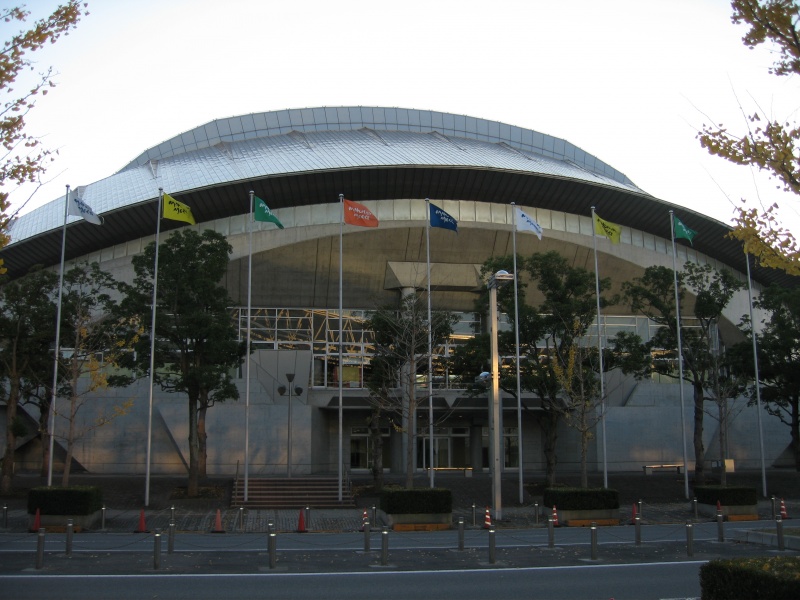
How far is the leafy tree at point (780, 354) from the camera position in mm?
40594

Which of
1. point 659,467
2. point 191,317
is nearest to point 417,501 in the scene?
point 191,317

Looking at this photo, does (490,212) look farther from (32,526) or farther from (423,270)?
(32,526)

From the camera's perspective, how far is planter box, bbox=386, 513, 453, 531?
88.2ft

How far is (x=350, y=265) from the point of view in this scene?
48.3 metres

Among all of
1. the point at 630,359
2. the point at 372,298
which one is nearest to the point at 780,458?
the point at 630,359

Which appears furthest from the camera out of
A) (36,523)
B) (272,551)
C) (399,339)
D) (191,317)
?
(191,317)

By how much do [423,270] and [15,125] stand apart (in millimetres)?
36485

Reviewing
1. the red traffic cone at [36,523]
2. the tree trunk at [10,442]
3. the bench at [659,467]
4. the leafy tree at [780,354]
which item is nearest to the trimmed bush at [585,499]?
the leafy tree at [780,354]

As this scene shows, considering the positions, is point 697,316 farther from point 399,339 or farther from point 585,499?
point 399,339

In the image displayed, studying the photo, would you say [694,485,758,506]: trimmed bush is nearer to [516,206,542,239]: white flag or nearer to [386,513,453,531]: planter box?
[386,513,453,531]: planter box

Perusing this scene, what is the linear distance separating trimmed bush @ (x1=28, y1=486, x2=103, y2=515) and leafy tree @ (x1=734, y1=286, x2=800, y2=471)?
30.5 meters

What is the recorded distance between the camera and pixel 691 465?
45.8 m

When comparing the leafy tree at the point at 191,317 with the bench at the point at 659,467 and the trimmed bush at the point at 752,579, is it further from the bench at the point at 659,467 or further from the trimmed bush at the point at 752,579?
the trimmed bush at the point at 752,579

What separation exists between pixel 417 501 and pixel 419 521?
2.12 ft
